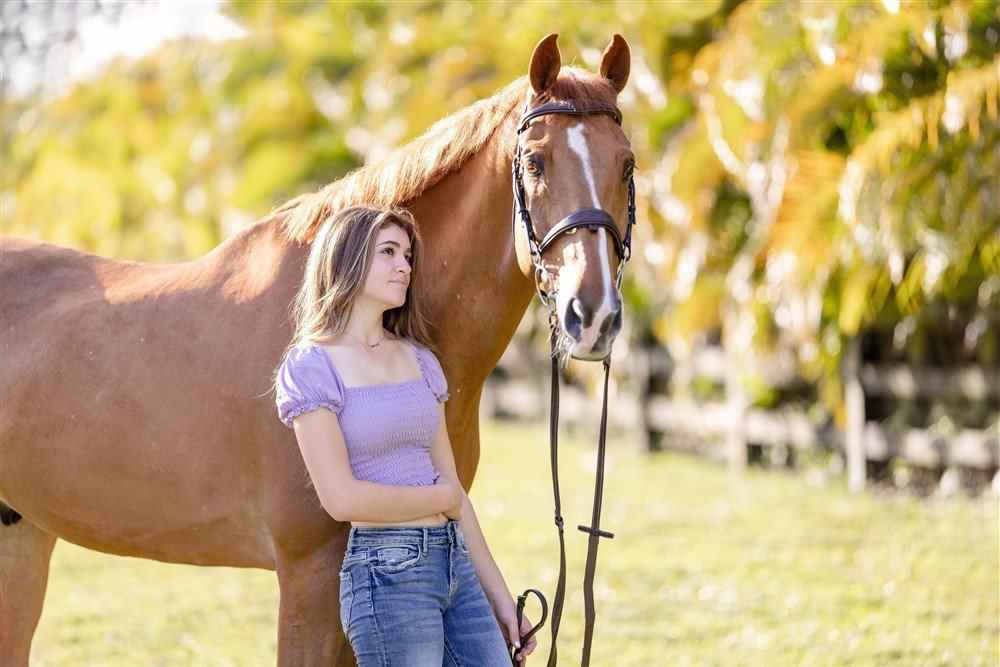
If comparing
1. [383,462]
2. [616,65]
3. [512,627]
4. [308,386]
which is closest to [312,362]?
[308,386]

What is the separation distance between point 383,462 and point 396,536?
18 centimetres

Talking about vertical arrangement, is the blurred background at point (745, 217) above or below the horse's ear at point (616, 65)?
above

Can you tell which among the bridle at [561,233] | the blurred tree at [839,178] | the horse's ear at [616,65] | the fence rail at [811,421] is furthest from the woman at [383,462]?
the fence rail at [811,421]

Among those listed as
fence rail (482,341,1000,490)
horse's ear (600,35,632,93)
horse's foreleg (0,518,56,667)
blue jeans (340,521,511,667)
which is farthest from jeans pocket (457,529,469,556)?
fence rail (482,341,1000,490)

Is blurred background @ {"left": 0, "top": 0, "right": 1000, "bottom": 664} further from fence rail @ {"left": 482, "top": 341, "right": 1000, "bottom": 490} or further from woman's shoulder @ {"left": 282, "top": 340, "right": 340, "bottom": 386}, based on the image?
woman's shoulder @ {"left": 282, "top": 340, "right": 340, "bottom": 386}

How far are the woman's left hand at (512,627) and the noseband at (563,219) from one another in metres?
0.78

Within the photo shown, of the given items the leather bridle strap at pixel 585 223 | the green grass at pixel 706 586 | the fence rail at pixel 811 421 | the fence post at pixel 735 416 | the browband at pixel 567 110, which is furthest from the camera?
the fence post at pixel 735 416

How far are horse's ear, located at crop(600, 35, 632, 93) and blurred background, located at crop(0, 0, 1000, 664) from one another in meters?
3.06

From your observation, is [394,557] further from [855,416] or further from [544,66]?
[855,416]

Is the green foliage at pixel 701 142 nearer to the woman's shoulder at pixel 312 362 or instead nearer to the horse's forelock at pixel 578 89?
the horse's forelock at pixel 578 89

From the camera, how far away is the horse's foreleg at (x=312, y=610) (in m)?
2.73

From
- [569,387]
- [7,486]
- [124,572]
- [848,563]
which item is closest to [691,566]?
[848,563]

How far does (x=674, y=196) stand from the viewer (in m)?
8.70

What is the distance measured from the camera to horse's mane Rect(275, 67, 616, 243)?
2.95 metres
